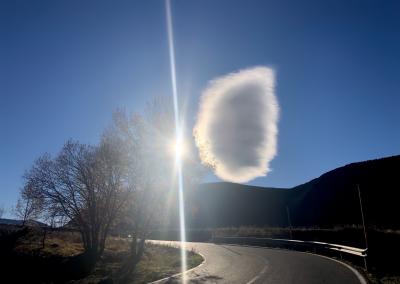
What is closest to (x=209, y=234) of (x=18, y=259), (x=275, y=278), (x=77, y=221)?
(x=77, y=221)

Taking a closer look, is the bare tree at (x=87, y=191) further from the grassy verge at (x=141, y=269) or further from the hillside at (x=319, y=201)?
the hillside at (x=319, y=201)

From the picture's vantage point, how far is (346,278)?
41.4 feet

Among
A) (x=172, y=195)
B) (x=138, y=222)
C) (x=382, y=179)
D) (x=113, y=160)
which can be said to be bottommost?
(x=138, y=222)

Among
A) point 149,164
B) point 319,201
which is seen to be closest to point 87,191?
point 149,164

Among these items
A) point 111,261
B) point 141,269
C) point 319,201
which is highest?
point 319,201

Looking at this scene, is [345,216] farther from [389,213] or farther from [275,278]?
[275,278]

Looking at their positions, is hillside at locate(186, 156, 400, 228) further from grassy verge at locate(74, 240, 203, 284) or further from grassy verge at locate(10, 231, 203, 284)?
grassy verge at locate(74, 240, 203, 284)

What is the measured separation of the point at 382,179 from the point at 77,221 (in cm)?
6979

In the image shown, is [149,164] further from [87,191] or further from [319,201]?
[319,201]

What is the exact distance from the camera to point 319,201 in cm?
8869

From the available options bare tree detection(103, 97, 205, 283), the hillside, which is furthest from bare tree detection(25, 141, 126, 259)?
the hillside

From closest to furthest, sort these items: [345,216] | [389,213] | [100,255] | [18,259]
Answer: [18,259] < [100,255] < [389,213] < [345,216]

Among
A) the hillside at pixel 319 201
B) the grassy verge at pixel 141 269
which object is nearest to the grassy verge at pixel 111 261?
the grassy verge at pixel 141 269

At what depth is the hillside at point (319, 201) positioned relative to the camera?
7400 centimetres
